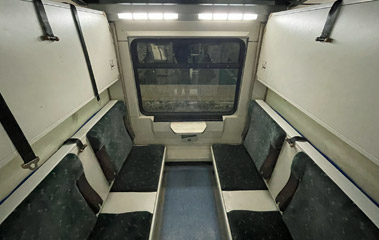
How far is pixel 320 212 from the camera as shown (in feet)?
3.66

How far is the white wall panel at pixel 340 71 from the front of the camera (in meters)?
0.82

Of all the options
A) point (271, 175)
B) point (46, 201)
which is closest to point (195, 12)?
point (271, 175)

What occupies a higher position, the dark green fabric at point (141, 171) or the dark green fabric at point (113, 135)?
the dark green fabric at point (113, 135)


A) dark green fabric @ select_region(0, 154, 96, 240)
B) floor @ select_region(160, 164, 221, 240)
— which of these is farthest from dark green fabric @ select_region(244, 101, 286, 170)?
dark green fabric @ select_region(0, 154, 96, 240)

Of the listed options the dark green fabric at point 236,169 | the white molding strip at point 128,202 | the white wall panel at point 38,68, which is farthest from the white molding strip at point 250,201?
the white wall panel at point 38,68

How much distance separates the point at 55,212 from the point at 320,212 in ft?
5.60

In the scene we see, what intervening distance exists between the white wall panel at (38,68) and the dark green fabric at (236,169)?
5.60 feet

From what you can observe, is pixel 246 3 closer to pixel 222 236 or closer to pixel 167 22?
pixel 167 22

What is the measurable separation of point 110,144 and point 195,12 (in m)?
1.73

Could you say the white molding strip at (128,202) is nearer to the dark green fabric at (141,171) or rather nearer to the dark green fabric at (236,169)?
the dark green fabric at (141,171)

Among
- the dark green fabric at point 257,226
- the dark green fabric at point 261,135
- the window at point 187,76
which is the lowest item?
the dark green fabric at point 257,226

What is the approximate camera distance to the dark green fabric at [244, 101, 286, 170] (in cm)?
170

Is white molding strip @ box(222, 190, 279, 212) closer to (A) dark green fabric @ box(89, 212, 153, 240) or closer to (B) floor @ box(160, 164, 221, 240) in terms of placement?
(B) floor @ box(160, 164, 221, 240)

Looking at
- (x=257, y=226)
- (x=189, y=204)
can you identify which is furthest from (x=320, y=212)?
(x=189, y=204)
